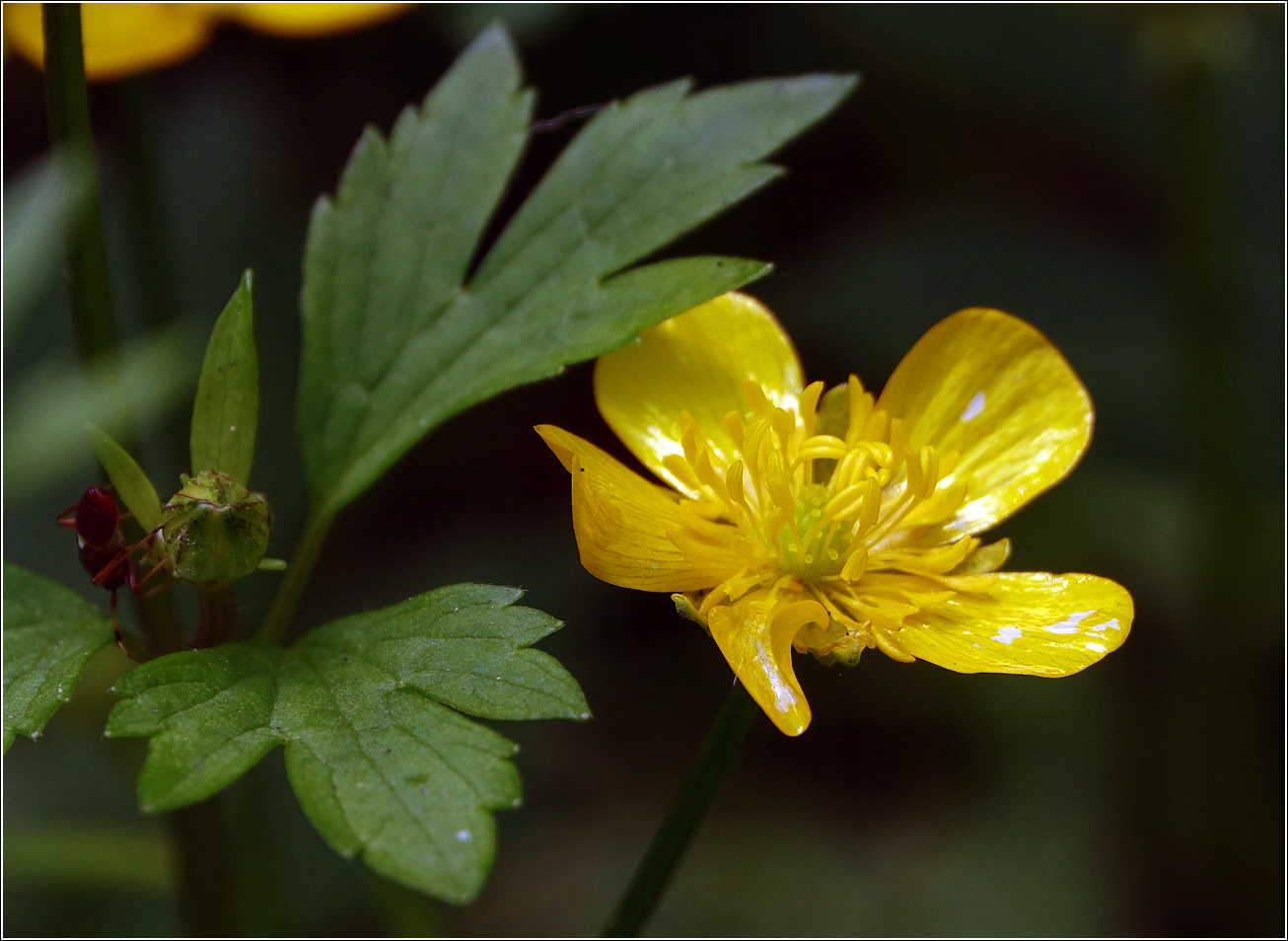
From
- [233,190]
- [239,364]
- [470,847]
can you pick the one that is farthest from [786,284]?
[470,847]

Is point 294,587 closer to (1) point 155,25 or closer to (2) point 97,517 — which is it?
(2) point 97,517

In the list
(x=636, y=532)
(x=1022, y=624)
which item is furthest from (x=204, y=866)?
(x=1022, y=624)

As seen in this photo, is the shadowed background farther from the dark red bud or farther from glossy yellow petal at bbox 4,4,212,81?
the dark red bud

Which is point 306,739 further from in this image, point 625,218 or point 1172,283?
point 1172,283

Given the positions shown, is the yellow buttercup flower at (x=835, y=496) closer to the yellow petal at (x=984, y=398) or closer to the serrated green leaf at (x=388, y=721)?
the yellow petal at (x=984, y=398)

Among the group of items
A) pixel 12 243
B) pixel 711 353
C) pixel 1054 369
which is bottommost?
pixel 1054 369

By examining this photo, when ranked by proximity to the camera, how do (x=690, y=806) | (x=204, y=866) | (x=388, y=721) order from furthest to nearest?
(x=204, y=866) < (x=690, y=806) < (x=388, y=721)

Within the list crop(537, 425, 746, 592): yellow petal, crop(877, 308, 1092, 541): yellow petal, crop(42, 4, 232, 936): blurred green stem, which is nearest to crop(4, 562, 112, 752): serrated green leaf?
crop(42, 4, 232, 936): blurred green stem
